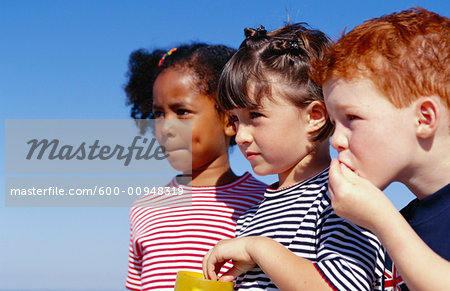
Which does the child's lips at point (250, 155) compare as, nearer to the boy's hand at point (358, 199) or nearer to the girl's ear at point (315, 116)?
the girl's ear at point (315, 116)

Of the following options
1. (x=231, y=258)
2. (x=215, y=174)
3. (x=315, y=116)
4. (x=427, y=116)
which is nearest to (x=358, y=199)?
(x=427, y=116)

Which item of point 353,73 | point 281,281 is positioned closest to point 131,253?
point 281,281

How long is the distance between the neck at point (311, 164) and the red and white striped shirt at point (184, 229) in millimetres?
658

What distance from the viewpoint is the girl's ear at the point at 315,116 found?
2273 millimetres

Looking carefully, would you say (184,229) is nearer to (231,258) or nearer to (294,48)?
(231,258)

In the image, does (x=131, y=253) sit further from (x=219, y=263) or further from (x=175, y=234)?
(x=219, y=263)

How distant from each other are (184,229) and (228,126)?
658 mm

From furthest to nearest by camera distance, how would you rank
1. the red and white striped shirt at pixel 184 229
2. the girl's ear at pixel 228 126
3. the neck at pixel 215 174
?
the neck at pixel 215 174
the girl's ear at pixel 228 126
the red and white striped shirt at pixel 184 229

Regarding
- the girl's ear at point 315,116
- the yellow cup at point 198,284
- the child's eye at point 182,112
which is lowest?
the yellow cup at point 198,284

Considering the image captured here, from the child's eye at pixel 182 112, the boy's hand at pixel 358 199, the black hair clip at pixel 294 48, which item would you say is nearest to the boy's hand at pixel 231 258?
the boy's hand at pixel 358 199

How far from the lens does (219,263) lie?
2119mm

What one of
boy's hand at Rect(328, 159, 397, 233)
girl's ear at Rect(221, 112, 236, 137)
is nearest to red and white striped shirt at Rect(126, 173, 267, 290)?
girl's ear at Rect(221, 112, 236, 137)

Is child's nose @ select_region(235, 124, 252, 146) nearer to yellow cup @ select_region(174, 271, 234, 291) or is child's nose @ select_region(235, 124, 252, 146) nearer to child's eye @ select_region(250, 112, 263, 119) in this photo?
child's eye @ select_region(250, 112, 263, 119)

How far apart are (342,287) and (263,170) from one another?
0.78 metres
